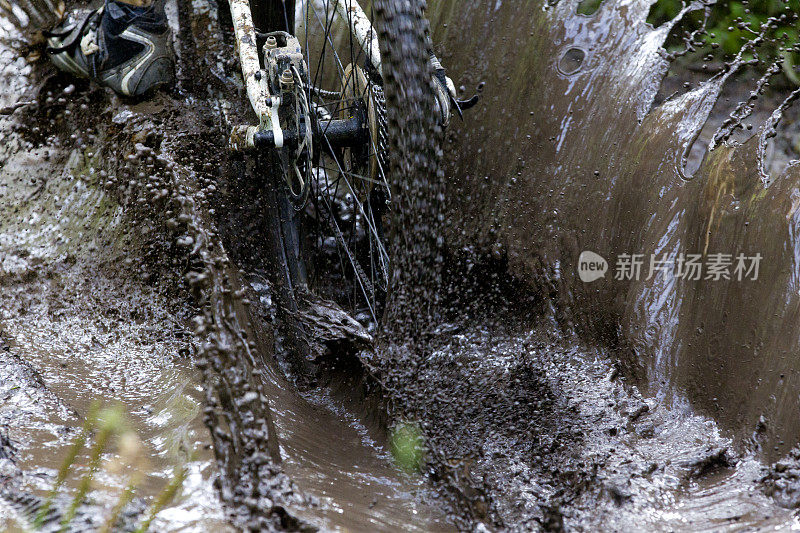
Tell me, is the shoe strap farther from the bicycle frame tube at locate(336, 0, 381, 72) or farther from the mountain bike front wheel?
the bicycle frame tube at locate(336, 0, 381, 72)

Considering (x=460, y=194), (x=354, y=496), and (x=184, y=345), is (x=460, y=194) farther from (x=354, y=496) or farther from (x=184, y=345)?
(x=354, y=496)

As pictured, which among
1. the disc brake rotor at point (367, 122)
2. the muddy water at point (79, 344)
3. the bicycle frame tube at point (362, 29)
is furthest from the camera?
the bicycle frame tube at point (362, 29)

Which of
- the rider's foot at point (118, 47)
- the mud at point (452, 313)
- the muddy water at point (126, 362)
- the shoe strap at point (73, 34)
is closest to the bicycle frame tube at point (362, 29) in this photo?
the mud at point (452, 313)

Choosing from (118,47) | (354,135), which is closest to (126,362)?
(354,135)

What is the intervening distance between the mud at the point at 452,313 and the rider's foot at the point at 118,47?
0.13m

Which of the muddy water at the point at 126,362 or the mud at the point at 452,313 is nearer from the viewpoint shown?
the muddy water at the point at 126,362

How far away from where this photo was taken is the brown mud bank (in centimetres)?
248

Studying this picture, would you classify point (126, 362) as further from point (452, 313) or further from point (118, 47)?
point (118, 47)

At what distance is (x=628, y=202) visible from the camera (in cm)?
302

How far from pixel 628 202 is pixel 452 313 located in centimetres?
87

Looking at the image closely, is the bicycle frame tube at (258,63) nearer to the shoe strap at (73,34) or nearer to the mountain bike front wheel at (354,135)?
the mountain bike front wheel at (354,135)

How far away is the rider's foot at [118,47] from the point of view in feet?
11.9

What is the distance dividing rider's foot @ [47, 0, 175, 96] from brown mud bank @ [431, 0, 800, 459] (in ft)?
4.69

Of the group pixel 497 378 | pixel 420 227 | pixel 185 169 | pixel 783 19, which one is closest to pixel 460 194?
pixel 420 227
